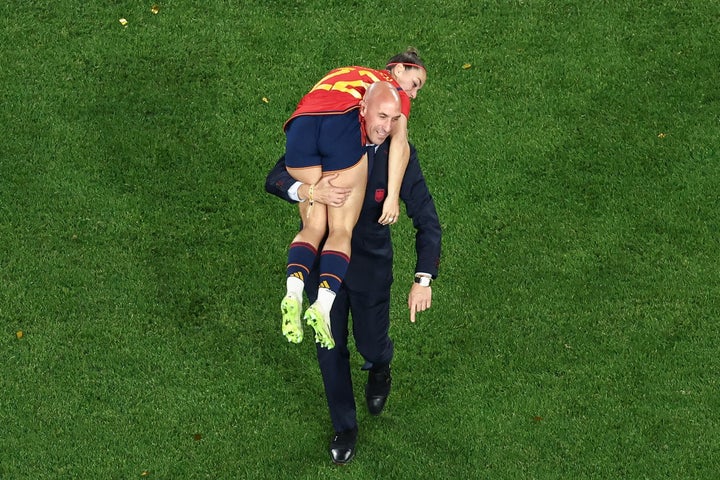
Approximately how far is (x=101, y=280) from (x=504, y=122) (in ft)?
14.0

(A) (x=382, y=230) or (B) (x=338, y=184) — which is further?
(A) (x=382, y=230)

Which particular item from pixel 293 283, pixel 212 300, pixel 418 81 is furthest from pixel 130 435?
pixel 418 81

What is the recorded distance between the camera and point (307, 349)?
10.9m

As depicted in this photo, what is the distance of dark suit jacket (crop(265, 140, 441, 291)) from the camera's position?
8828mm

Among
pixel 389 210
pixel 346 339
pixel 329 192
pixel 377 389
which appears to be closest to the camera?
pixel 329 192

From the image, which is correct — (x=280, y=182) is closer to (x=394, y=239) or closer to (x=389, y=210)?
(x=389, y=210)

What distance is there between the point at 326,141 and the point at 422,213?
998 millimetres

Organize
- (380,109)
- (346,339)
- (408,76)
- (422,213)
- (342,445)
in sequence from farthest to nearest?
(342,445) → (408,76) → (346,339) → (422,213) → (380,109)

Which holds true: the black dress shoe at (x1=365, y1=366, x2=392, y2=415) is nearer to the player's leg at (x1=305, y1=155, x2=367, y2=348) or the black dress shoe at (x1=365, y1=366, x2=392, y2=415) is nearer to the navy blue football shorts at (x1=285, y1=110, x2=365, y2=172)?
the player's leg at (x1=305, y1=155, x2=367, y2=348)

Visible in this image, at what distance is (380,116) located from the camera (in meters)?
8.28

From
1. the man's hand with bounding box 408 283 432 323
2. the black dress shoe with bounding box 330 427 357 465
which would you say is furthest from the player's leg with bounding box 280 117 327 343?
the black dress shoe with bounding box 330 427 357 465

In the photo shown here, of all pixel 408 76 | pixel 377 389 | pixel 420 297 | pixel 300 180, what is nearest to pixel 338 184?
pixel 300 180

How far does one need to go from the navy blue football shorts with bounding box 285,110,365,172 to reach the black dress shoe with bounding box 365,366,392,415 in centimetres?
226

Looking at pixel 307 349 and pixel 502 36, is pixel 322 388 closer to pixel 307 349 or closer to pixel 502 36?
pixel 307 349
